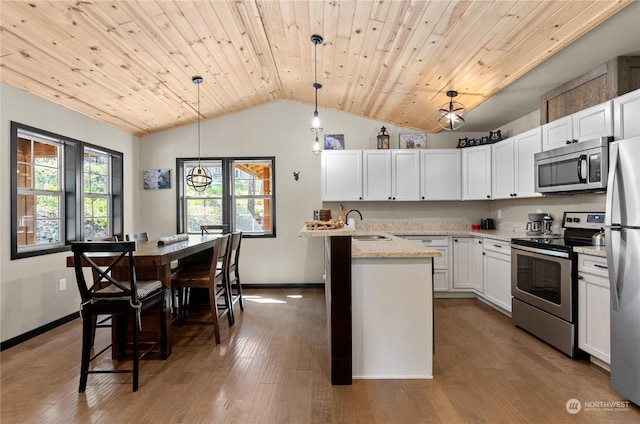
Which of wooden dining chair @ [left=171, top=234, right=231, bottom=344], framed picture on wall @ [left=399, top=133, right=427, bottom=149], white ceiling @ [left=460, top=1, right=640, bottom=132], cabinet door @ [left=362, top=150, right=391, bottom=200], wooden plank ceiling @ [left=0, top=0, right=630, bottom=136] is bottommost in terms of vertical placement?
wooden dining chair @ [left=171, top=234, right=231, bottom=344]

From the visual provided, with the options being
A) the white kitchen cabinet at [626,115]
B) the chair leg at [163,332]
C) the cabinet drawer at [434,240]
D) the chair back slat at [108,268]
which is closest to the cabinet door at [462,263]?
the cabinet drawer at [434,240]

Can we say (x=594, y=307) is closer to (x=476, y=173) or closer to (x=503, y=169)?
(x=503, y=169)

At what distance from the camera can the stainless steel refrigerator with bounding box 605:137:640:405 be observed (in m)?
1.94

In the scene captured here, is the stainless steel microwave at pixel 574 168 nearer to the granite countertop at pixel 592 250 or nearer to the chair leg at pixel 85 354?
the granite countertop at pixel 592 250

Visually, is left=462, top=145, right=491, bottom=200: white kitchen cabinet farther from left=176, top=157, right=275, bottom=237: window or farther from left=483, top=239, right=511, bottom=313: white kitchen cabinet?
left=176, top=157, right=275, bottom=237: window

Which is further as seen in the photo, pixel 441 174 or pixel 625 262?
pixel 441 174

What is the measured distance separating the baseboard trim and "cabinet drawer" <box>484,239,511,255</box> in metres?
5.00

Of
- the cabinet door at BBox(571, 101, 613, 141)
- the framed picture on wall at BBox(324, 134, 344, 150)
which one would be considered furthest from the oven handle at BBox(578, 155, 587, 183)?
the framed picture on wall at BBox(324, 134, 344, 150)

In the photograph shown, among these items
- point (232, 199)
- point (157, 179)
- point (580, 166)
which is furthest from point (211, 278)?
point (580, 166)

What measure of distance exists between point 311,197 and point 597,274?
3.57 metres

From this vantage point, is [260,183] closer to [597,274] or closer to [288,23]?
[288,23]

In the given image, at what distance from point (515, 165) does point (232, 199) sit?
13.3 ft

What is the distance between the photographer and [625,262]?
6.48 feet

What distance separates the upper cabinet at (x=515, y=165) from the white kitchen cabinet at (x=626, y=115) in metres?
0.88
